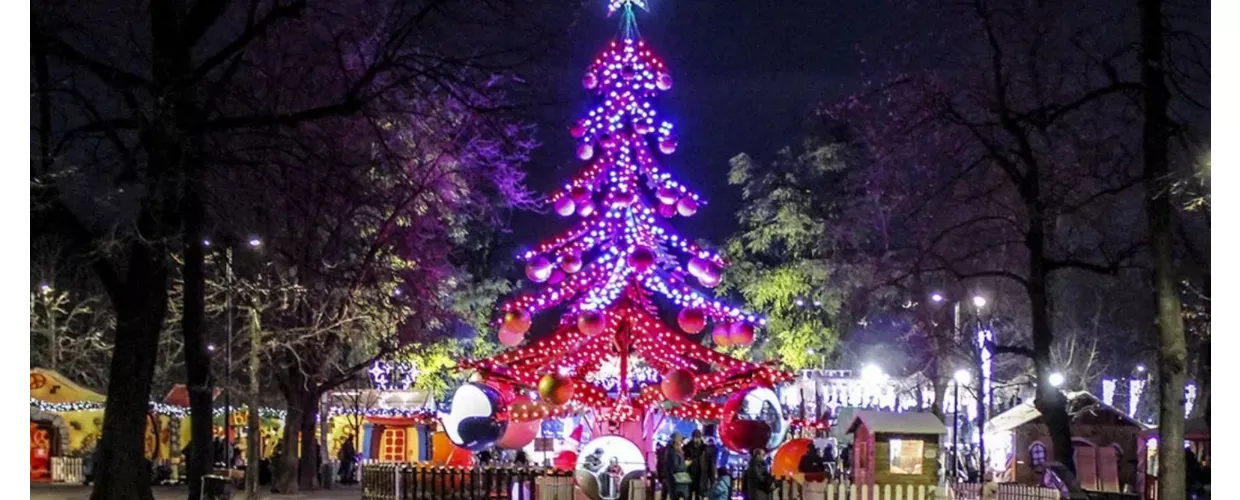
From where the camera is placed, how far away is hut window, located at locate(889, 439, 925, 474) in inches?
945

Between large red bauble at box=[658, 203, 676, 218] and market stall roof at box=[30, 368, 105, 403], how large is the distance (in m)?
22.7

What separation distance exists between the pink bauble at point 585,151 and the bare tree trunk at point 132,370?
11169 mm

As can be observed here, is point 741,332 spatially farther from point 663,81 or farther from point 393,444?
point 393,444

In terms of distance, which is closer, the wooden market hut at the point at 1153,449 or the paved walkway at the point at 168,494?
the paved walkway at the point at 168,494

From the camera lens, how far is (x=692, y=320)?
26625 millimetres

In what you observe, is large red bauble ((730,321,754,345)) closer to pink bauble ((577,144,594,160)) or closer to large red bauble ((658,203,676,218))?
large red bauble ((658,203,676,218))

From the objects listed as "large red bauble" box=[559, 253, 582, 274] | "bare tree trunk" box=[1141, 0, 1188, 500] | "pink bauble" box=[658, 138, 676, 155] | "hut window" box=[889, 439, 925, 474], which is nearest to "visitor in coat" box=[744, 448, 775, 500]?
"hut window" box=[889, 439, 925, 474]

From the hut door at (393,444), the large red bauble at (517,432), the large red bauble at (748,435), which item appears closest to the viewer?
the large red bauble at (748,435)

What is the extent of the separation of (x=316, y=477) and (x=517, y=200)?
19152 millimetres

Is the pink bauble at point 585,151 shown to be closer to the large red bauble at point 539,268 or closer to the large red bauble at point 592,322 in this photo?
the large red bauble at point 539,268

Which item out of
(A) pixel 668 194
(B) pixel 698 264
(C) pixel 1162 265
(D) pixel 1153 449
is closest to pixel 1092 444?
(D) pixel 1153 449

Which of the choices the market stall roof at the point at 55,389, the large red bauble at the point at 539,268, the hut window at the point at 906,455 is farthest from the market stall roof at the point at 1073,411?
the market stall roof at the point at 55,389

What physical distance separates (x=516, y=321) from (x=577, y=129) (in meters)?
3.92

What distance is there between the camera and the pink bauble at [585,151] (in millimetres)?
26750
